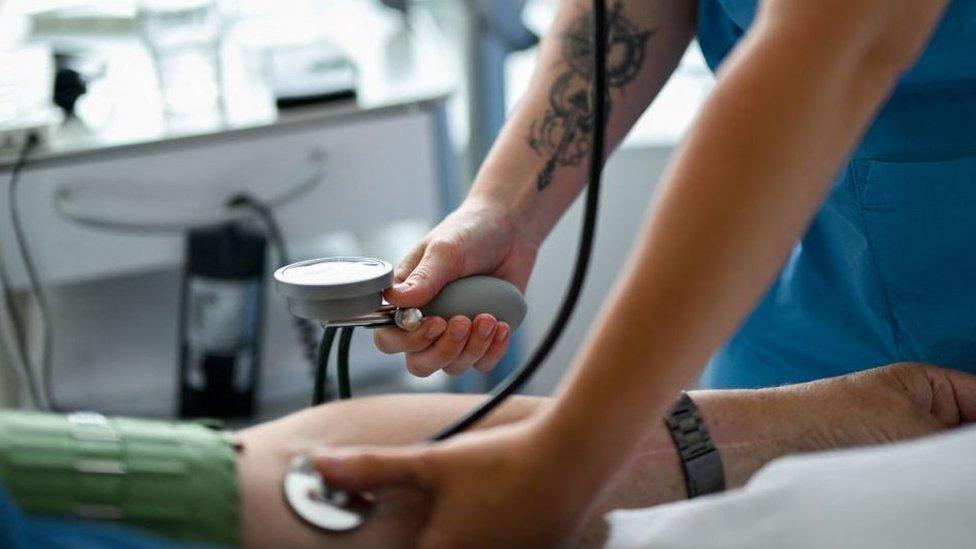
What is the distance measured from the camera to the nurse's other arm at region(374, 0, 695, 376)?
1.15m

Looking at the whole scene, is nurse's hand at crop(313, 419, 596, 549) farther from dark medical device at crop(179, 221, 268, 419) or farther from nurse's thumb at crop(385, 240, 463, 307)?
dark medical device at crop(179, 221, 268, 419)

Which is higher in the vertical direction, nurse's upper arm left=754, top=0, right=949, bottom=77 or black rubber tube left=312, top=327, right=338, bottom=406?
nurse's upper arm left=754, top=0, right=949, bottom=77

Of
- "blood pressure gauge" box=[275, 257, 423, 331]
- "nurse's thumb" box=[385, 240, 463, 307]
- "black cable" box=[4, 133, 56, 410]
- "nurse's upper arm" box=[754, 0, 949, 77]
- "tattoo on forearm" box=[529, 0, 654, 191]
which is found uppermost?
"nurse's upper arm" box=[754, 0, 949, 77]

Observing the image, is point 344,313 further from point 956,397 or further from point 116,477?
point 956,397

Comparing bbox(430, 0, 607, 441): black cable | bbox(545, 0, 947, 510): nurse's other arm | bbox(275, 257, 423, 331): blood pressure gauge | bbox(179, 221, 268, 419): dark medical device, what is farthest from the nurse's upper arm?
bbox(179, 221, 268, 419): dark medical device

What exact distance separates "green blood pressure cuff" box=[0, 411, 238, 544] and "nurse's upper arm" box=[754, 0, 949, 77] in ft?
1.36

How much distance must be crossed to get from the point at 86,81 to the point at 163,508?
4.26ft

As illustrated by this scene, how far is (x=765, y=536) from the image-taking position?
689 millimetres

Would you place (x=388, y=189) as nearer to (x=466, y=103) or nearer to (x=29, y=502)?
(x=466, y=103)

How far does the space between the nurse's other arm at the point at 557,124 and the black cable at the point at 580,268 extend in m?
0.24

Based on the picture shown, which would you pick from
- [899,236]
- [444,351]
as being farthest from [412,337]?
[899,236]

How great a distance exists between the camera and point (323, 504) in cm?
79

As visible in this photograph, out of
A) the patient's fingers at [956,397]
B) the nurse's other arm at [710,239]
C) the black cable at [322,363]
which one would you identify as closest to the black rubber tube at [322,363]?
the black cable at [322,363]

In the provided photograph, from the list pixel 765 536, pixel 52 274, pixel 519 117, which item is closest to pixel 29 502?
pixel 765 536
